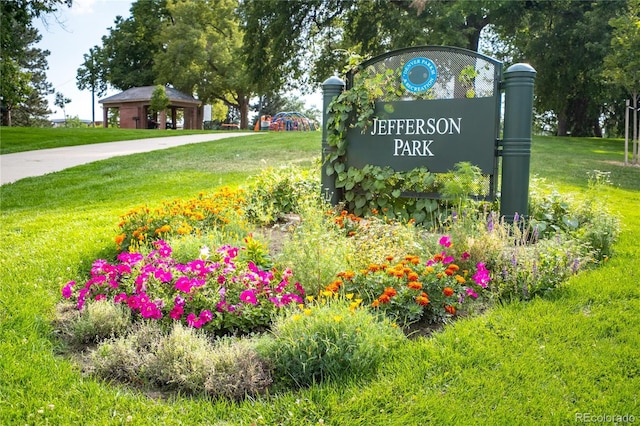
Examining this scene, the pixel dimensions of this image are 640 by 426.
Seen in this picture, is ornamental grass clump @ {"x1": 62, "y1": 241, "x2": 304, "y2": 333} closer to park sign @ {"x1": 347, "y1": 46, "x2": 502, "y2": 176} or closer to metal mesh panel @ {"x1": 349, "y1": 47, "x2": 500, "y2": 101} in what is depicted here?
park sign @ {"x1": 347, "y1": 46, "x2": 502, "y2": 176}

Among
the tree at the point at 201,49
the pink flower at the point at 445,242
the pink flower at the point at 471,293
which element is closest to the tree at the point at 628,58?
the pink flower at the point at 445,242

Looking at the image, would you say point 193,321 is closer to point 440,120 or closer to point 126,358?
point 126,358

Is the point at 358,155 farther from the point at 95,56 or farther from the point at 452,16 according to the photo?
the point at 95,56

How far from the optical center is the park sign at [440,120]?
4688mm

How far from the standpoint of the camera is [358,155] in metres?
5.52

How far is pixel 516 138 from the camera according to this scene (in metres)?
4.66

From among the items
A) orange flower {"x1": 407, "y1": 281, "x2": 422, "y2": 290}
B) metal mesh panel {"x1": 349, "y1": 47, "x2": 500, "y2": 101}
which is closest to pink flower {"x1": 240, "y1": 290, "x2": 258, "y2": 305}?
orange flower {"x1": 407, "y1": 281, "x2": 422, "y2": 290}

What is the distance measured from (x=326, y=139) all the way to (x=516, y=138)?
6.34 feet

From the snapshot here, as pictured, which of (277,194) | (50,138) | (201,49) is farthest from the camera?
(201,49)

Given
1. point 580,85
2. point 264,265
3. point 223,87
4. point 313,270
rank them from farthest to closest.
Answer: point 223,87 → point 580,85 → point 264,265 → point 313,270

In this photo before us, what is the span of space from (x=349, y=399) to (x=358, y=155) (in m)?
3.61

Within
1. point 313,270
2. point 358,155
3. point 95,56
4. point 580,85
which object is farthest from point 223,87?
point 313,270

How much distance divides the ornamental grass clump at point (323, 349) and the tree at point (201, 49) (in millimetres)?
32643

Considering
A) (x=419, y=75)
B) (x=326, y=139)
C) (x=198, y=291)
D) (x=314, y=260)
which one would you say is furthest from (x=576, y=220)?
(x=198, y=291)
